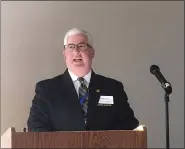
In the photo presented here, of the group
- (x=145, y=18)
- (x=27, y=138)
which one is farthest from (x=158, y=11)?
(x=27, y=138)

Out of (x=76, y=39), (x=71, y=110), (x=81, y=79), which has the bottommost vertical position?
(x=71, y=110)

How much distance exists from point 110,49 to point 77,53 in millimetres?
1015

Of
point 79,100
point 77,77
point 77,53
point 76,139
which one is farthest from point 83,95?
point 76,139

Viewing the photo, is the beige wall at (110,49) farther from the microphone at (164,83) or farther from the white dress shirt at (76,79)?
the microphone at (164,83)

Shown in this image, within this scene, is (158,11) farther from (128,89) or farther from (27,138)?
(27,138)

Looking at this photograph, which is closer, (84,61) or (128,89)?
(84,61)

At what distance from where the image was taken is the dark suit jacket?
8.23ft

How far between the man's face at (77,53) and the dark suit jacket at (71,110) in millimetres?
87

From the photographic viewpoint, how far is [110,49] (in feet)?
12.3

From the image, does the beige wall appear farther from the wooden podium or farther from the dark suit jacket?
the wooden podium

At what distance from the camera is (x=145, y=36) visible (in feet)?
12.5

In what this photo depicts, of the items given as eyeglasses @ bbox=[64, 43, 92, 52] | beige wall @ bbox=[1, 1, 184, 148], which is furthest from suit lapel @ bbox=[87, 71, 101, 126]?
beige wall @ bbox=[1, 1, 184, 148]

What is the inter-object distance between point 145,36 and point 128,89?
21.7 inches

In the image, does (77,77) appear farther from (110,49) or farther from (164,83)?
(110,49)
